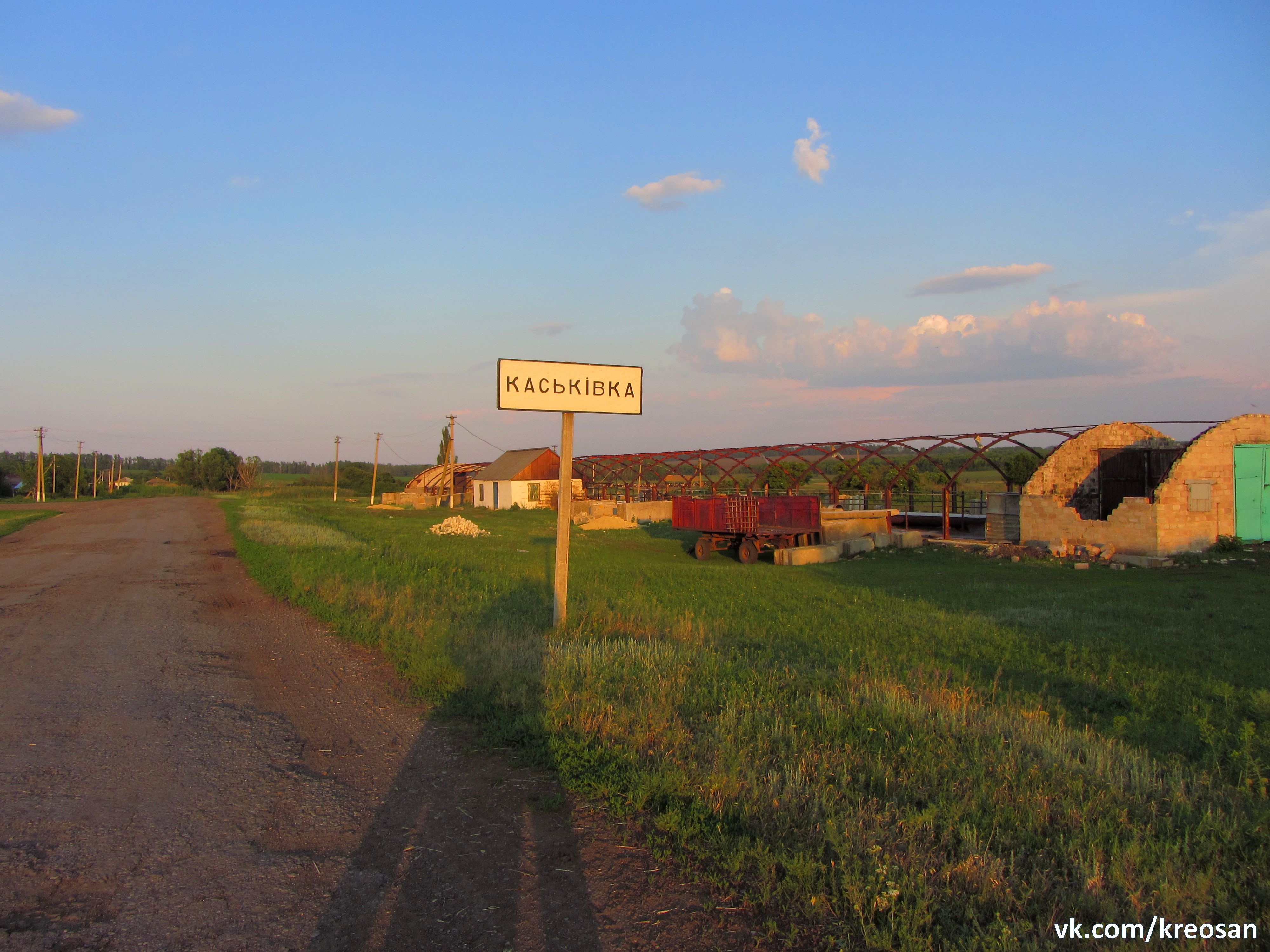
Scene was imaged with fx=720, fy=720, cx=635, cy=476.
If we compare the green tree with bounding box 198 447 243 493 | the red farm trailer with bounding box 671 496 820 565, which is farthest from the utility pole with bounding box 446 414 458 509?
the green tree with bounding box 198 447 243 493

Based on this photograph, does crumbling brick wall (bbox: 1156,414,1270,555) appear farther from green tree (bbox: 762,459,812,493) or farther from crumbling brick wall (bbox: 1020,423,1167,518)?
green tree (bbox: 762,459,812,493)

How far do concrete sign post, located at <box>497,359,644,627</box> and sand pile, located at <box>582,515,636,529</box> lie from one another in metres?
26.8

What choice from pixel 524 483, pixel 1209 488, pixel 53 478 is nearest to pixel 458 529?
pixel 524 483

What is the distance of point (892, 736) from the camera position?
17.7 feet

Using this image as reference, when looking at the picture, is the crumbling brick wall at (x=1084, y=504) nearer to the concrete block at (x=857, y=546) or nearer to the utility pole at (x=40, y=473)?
the concrete block at (x=857, y=546)

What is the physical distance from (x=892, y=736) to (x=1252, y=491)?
2308cm

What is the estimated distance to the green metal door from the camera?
21375 mm

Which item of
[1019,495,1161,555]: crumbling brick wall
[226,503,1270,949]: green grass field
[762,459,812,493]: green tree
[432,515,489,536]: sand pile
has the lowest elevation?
[432,515,489,536]: sand pile

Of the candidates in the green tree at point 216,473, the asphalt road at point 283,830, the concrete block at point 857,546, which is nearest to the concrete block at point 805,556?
the concrete block at point 857,546

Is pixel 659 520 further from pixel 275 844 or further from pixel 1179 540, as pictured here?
pixel 275 844

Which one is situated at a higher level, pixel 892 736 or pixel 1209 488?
pixel 1209 488

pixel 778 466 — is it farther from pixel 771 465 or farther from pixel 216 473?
→ pixel 216 473

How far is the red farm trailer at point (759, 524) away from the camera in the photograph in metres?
24.3

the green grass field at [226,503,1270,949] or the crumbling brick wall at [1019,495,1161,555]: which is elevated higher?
the crumbling brick wall at [1019,495,1161,555]
